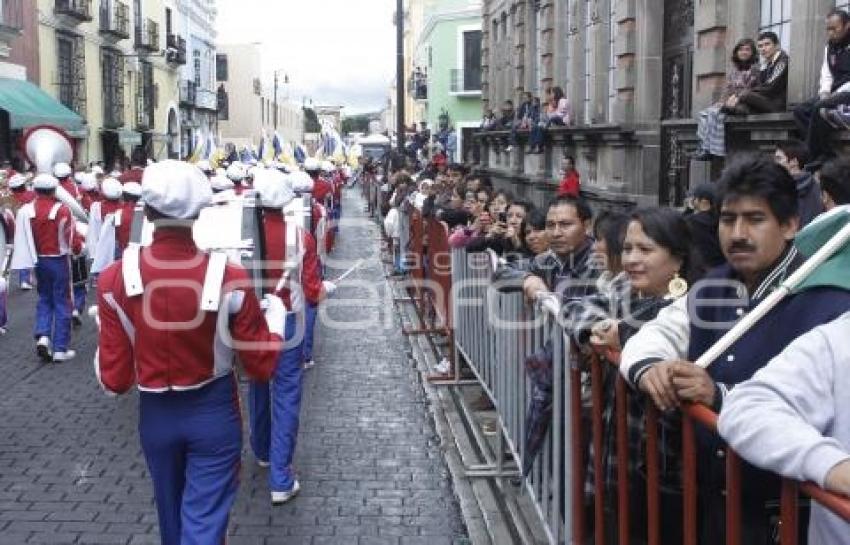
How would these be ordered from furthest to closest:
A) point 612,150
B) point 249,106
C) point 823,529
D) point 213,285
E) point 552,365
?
point 249,106 < point 612,150 < point 552,365 < point 213,285 < point 823,529

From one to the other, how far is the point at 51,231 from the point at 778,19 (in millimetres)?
7776

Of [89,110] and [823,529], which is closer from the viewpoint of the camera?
[823,529]

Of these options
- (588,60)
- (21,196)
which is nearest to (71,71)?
(21,196)

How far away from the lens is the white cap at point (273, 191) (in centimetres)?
626

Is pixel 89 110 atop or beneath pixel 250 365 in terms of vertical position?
atop

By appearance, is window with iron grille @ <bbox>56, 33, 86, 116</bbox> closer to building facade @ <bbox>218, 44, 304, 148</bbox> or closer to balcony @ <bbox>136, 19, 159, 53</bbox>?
balcony @ <bbox>136, 19, 159, 53</bbox>

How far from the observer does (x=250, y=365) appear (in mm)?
4199

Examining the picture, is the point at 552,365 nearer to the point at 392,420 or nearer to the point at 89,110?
the point at 392,420

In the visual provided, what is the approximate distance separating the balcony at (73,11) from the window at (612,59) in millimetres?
21031

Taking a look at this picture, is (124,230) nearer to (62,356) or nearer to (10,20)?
(62,356)

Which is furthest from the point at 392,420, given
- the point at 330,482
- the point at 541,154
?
the point at 541,154

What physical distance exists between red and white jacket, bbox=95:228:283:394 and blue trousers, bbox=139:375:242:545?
85 mm

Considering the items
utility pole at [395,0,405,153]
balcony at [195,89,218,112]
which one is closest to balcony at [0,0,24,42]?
utility pole at [395,0,405,153]

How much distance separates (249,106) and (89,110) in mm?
40015
